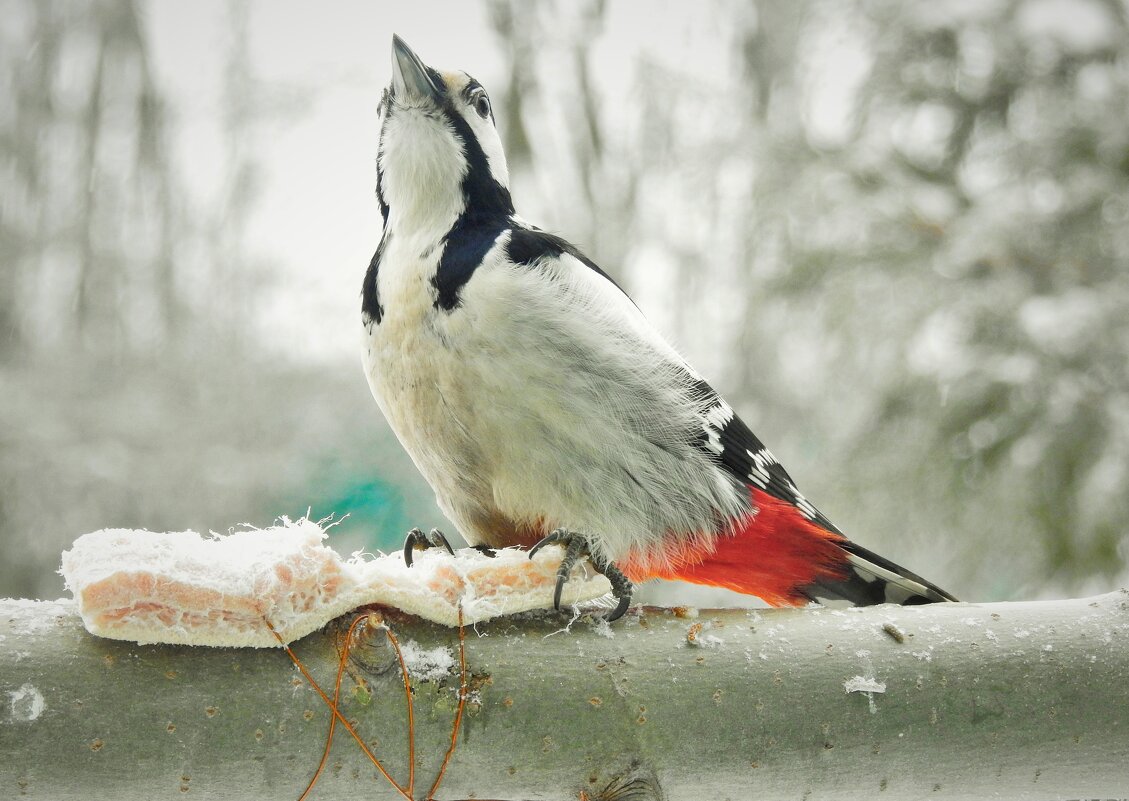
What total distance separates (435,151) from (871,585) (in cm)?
81

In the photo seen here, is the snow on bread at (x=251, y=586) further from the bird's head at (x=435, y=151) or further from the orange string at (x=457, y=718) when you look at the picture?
the bird's head at (x=435, y=151)

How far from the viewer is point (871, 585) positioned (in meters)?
1.28

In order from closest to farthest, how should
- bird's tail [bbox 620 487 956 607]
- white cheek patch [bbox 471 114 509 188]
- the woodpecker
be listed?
the woodpecker, bird's tail [bbox 620 487 956 607], white cheek patch [bbox 471 114 509 188]

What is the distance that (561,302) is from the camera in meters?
1.19

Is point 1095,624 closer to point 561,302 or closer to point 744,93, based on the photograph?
point 561,302

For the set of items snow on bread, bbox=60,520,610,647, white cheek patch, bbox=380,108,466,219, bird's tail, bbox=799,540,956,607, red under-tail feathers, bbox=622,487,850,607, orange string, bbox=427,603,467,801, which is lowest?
orange string, bbox=427,603,467,801

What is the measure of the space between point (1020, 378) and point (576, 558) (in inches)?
53.6

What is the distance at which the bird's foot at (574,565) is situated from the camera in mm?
980

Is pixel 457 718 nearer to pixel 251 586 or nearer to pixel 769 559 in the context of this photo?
pixel 251 586

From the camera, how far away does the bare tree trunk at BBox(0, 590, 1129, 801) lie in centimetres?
81

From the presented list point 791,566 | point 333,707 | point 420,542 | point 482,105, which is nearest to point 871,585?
point 791,566

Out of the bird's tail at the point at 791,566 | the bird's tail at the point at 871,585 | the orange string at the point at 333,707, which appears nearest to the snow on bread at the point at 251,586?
the orange string at the point at 333,707

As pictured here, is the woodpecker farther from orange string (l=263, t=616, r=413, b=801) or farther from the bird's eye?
orange string (l=263, t=616, r=413, b=801)

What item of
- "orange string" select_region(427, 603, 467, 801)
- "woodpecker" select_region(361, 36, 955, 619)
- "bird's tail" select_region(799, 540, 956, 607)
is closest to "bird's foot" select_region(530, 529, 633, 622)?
"woodpecker" select_region(361, 36, 955, 619)
